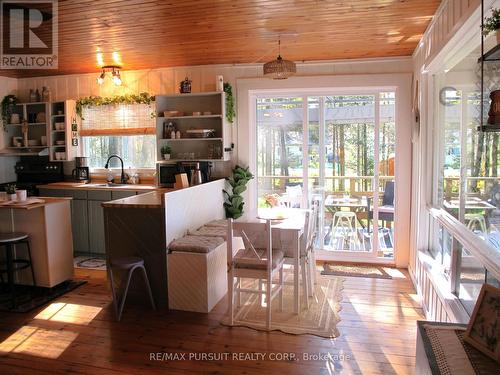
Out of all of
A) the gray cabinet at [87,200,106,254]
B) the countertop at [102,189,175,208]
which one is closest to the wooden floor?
the countertop at [102,189,175,208]

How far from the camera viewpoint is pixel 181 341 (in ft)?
10.1

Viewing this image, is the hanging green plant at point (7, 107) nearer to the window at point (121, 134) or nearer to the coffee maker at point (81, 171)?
the window at point (121, 134)

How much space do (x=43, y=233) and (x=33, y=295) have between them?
653 mm

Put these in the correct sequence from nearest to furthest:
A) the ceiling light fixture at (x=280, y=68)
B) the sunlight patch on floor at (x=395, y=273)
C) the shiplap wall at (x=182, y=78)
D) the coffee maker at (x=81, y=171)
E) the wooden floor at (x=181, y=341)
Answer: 1. the wooden floor at (x=181, y=341)
2. the ceiling light fixture at (x=280, y=68)
3. the sunlight patch on floor at (x=395, y=273)
4. the shiplap wall at (x=182, y=78)
5. the coffee maker at (x=81, y=171)

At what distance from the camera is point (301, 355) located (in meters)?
2.84

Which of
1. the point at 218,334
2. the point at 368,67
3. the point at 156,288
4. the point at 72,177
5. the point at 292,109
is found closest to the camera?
the point at 218,334

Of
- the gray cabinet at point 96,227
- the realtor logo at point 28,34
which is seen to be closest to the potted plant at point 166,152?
the gray cabinet at point 96,227

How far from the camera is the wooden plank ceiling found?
3.10 metres

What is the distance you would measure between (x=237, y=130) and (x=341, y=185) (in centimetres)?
152

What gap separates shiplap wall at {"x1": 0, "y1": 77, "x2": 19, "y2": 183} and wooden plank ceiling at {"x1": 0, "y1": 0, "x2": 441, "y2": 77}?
1.36 m

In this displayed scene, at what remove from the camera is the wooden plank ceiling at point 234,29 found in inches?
122

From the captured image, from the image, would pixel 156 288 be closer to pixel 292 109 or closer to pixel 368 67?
pixel 292 109

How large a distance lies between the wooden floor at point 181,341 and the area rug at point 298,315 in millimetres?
90

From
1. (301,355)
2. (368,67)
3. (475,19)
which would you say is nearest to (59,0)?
(475,19)
